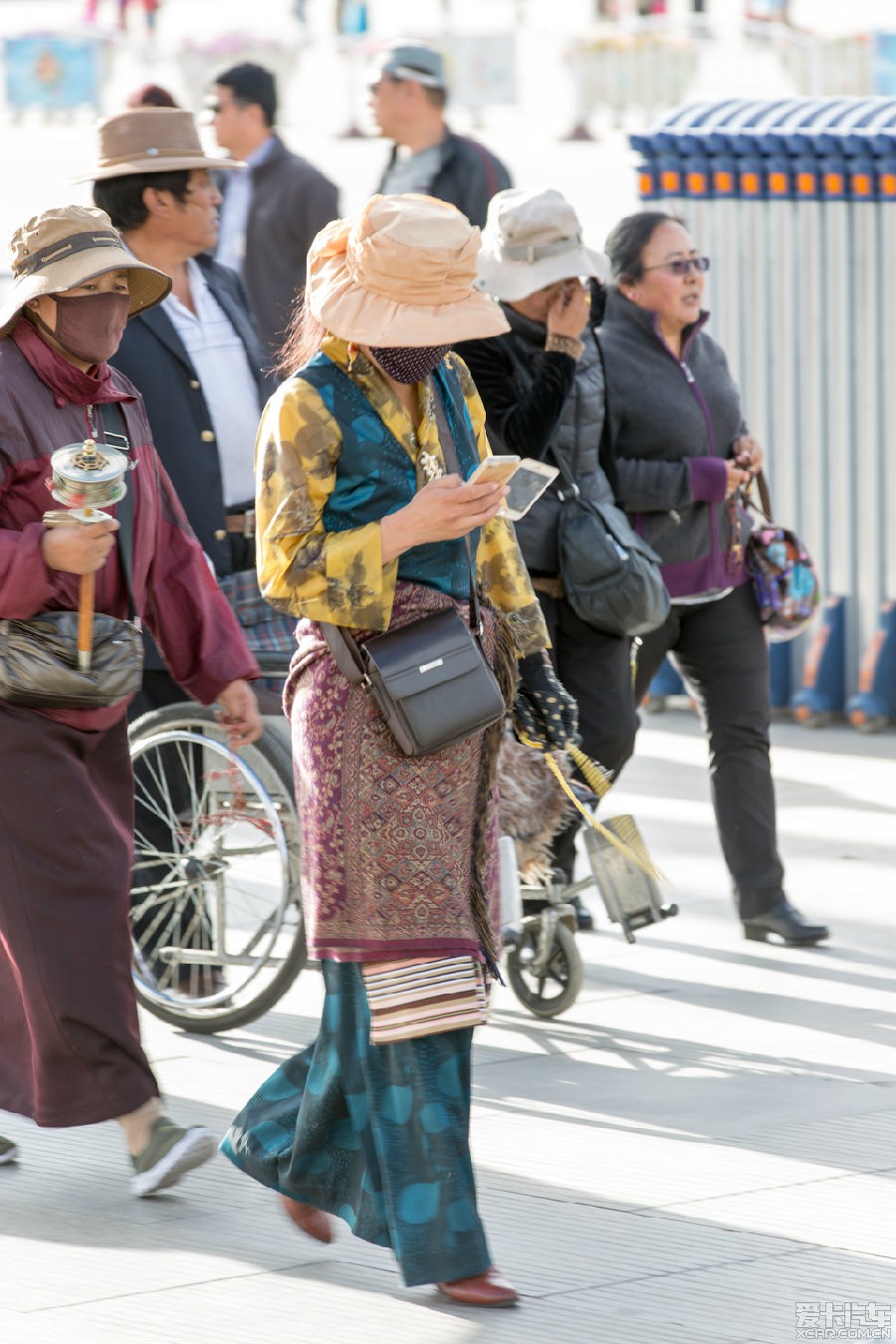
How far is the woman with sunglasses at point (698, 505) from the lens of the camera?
19.7ft

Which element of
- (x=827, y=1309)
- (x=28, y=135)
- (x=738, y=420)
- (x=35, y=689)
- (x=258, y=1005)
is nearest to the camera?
(x=827, y=1309)

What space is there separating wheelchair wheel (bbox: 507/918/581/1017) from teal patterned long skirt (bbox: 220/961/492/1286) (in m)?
1.45

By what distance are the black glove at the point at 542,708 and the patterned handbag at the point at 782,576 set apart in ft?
6.66

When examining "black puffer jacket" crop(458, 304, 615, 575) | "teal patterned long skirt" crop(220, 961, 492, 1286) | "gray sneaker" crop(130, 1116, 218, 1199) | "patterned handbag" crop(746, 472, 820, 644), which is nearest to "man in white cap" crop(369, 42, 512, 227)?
"patterned handbag" crop(746, 472, 820, 644)

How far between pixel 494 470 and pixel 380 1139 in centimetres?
113

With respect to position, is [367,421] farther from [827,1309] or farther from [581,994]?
[581,994]

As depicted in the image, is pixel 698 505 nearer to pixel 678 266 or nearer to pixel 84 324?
pixel 678 266

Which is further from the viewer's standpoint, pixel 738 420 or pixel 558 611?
pixel 738 420

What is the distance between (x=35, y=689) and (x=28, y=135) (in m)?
33.9

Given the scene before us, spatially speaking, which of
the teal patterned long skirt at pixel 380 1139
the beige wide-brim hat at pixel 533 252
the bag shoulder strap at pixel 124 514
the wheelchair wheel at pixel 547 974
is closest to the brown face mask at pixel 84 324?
the bag shoulder strap at pixel 124 514

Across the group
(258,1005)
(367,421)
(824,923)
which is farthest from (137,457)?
(824,923)

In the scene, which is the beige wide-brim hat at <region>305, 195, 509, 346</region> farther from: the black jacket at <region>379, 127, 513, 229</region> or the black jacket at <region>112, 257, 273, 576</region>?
the black jacket at <region>379, 127, 513, 229</region>

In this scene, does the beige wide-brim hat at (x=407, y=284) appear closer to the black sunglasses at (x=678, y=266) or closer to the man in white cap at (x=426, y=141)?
the black sunglasses at (x=678, y=266)

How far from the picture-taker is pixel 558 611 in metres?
5.71
